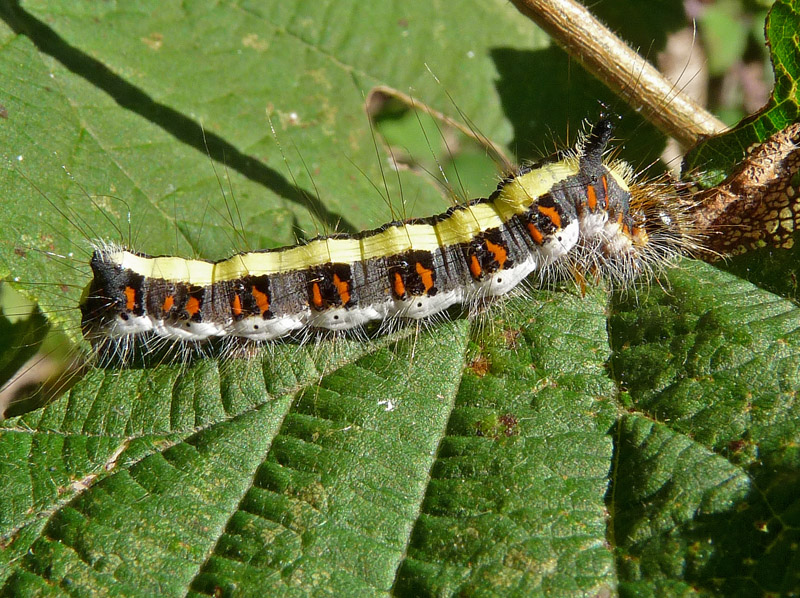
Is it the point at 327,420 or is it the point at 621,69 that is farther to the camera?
the point at 621,69

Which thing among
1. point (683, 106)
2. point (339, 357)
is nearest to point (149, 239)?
point (339, 357)

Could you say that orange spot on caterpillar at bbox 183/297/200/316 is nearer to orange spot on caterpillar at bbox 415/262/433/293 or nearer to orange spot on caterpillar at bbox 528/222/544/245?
orange spot on caterpillar at bbox 415/262/433/293

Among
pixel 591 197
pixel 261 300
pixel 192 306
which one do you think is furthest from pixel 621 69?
pixel 192 306

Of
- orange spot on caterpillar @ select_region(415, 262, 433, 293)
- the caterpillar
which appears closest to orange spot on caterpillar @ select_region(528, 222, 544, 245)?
the caterpillar

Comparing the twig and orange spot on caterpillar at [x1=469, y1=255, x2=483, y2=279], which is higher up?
the twig

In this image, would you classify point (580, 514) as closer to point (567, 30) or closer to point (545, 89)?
point (567, 30)

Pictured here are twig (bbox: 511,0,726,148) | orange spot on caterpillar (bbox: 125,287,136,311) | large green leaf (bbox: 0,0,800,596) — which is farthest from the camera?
orange spot on caterpillar (bbox: 125,287,136,311)

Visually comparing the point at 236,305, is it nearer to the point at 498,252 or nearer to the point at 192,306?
the point at 192,306
